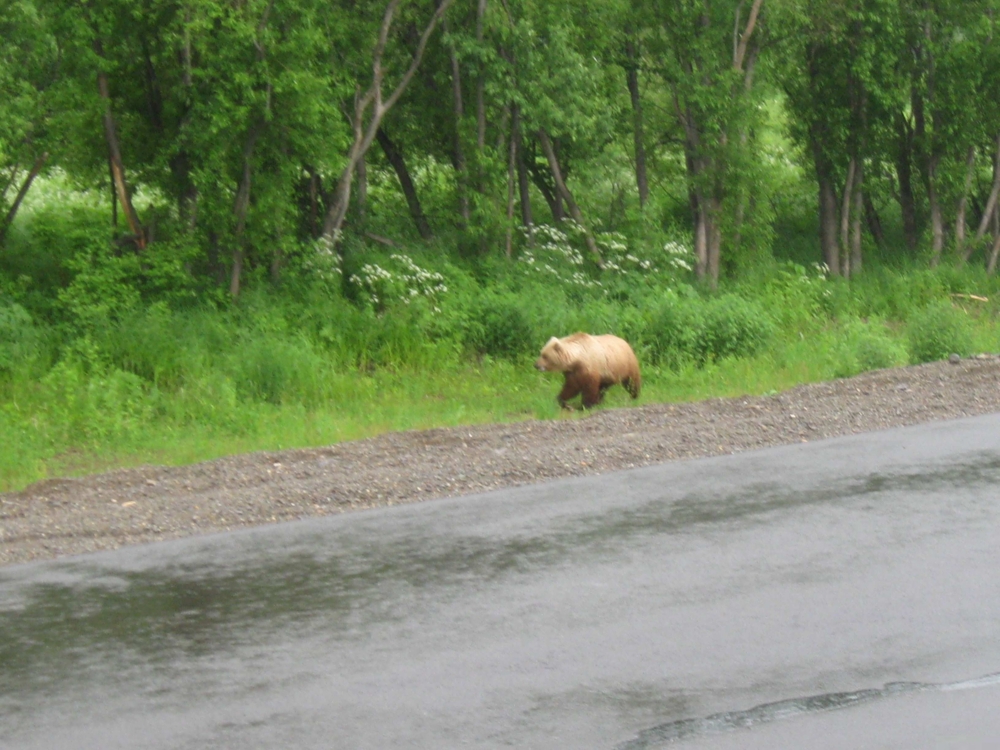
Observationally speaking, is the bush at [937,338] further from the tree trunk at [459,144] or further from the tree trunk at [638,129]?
the tree trunk at [638,129]

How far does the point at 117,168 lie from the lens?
18.8 metres

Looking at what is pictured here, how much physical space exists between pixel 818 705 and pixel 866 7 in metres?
23.0

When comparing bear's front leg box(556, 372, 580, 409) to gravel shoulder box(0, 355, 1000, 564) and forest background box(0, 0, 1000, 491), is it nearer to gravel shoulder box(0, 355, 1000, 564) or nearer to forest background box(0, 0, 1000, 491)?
forest background box(0, 0, 1000, 491)

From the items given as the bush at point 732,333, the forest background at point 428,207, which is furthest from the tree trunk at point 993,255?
the bush at point 732,333

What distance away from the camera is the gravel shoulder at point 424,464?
8.32 m

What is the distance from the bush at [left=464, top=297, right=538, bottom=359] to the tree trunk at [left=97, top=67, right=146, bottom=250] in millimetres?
5179

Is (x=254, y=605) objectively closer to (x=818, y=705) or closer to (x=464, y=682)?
(x=464, y=682)

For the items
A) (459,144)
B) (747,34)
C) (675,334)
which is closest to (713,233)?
(747,34)

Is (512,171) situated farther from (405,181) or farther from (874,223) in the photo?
(874,223)

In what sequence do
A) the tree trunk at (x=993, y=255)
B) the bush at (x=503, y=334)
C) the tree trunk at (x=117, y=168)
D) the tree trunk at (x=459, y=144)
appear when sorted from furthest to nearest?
the tree trunk at (x=993, y=255)
the tree trunk at (x=459, y=144)
the tree trunk at (x=117, y=168)
the bush at (x=503, y=334)

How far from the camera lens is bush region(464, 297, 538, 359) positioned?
711 inches

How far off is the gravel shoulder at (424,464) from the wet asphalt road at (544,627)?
526 mm

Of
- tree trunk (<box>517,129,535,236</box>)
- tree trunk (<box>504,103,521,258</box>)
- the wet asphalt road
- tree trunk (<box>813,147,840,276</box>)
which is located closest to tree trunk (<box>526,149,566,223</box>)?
tree trunk (<box>517,129,535,236</box>)

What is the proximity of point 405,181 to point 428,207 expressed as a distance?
0.91 m
